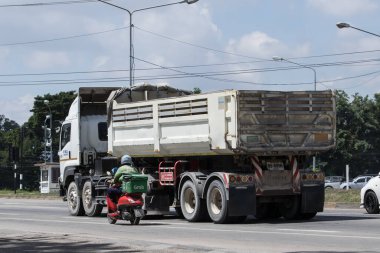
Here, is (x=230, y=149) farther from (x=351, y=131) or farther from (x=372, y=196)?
(x=351, y=131)

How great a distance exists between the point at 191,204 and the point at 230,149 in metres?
2.39

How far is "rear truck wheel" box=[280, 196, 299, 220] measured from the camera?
17938 millimetres

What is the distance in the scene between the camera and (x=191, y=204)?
18141mm

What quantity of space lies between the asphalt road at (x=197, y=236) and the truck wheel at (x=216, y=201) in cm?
26

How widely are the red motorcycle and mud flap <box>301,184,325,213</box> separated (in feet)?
13.3

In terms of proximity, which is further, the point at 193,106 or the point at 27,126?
the point at 27,126

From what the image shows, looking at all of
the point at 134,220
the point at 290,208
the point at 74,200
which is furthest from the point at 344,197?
the point at 134,220

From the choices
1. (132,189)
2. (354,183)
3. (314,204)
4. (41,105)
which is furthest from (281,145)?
(41,105)

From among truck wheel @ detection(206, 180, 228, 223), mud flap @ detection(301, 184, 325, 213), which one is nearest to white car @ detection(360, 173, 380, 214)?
mud flap @ detection(301, 184, 325, 213)

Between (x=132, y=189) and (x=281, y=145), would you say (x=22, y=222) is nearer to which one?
(x=132, y=189)

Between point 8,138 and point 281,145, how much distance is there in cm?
9625

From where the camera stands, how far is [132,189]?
1694 cm

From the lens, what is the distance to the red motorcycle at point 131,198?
16891mm

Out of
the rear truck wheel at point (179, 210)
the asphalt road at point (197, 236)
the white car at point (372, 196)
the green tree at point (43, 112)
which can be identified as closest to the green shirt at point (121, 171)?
the asphalt road at point (197, 236)
